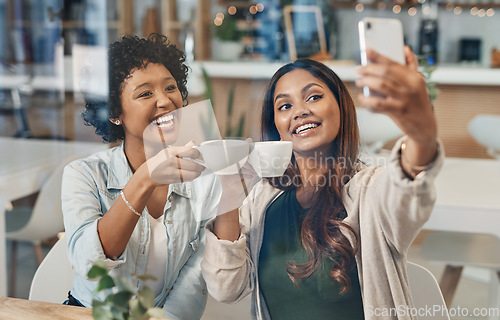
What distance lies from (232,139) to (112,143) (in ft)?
0.68

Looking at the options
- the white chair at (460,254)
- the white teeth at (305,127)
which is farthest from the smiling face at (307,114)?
the white chair at (460,254)

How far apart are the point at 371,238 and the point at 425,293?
0.14 metres

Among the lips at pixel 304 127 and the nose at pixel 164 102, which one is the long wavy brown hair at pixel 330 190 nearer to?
the lips at pixel 304 127

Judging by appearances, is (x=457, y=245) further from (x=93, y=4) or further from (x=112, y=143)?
(x=93, y=4)

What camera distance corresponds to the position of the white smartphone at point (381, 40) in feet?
2.00

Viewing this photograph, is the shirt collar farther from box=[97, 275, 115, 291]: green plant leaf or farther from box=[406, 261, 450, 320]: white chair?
box=[406, 261, 450, 320]: white chair

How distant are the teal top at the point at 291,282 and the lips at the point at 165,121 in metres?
0.20

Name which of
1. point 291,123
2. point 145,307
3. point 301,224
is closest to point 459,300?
point 301,224

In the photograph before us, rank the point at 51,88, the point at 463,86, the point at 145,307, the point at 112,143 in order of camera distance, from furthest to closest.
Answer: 1. the point at 51,88
2. the point at 463,86
3. the point at 112,143
4. the point at 145,307

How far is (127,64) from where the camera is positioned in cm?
Result: 80

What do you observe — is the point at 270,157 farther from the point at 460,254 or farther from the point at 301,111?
the point at 460,254

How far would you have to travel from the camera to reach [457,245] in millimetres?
852

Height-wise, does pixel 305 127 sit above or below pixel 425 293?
above

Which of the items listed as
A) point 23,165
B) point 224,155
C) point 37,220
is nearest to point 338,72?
point 224,155
